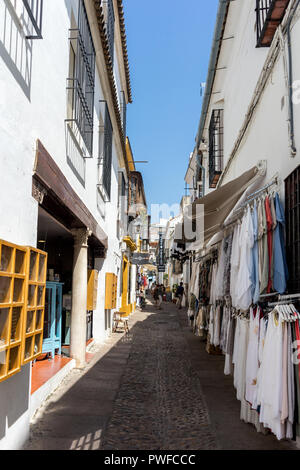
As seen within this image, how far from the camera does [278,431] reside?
372 cm

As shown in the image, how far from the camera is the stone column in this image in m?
8.12

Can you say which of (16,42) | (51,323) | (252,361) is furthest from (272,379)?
(51,323)

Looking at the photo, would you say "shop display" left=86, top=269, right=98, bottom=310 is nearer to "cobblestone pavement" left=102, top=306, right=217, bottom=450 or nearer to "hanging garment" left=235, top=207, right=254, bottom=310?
"cobblestone pavement" left=102, top=306, right=217, bottom=450

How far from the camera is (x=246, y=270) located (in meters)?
4.91

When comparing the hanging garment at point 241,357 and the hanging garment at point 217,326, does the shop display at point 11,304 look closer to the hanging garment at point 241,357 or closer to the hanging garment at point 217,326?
the hanging garment at point 241,357

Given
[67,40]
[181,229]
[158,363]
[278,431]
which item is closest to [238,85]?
[181,229]

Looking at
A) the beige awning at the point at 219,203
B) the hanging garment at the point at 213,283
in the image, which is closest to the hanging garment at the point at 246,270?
the beige awning at the point at 219,203

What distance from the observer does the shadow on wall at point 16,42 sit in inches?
141

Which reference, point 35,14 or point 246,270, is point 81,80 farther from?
point 246,270

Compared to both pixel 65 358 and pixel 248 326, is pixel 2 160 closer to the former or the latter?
pixel 248 326

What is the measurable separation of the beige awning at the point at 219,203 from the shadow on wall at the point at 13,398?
3.88 metres

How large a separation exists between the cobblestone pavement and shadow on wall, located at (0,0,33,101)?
3.90 meters

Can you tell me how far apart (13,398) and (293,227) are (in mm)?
3357

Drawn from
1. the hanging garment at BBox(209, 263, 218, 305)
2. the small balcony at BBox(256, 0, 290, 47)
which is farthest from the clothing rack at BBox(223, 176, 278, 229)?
the small balcony at BBox(256, 0, 290, 47)
